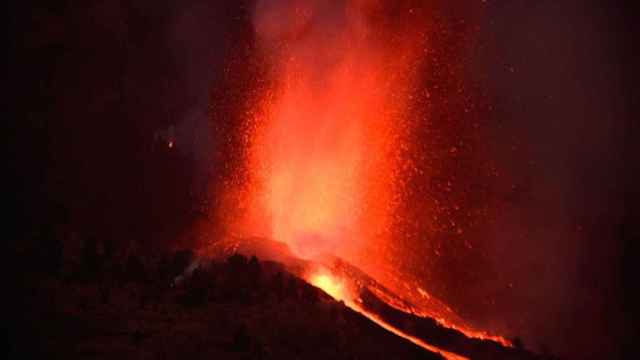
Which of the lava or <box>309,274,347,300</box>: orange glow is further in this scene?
<box>309,274,347,300</box>: orange glow

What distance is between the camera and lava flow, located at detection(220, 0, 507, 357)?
31.0m

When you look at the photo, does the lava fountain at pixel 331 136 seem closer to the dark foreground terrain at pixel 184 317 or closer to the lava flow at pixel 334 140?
the lava flow at pixel 334 140

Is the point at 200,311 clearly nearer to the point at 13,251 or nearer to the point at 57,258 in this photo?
the point at 57,258

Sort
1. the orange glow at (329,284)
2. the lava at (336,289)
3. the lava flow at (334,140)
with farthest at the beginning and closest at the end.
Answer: the lava flow at (334,140) → the orange glow at (329,284) → the lava at (336,289)

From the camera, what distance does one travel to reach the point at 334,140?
3419 centimetres

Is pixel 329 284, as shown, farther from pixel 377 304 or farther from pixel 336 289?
pixel 377 304

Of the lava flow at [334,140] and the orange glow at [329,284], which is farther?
the lava flow at [334,140]

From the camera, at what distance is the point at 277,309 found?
50.1ft

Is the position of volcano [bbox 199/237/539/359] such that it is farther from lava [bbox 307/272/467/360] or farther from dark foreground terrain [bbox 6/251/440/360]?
→ dark foreground terrain [bbox 6/251/440/360]

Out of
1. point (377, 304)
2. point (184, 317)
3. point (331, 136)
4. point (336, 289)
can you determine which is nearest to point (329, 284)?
point (336, 289)

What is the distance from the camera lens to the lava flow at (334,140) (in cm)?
3102

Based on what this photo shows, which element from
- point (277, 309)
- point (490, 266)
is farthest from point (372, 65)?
point (277, 309)

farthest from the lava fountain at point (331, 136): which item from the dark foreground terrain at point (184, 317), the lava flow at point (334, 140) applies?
the dark foreground terrain at point (184, 317)

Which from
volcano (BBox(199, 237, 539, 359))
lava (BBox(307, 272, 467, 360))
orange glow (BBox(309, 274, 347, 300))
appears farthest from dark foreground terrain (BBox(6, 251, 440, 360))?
orange glow (BBox(309, 274, 347, 300))
